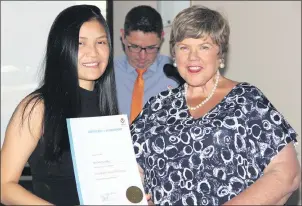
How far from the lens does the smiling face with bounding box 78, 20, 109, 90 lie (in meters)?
2.33

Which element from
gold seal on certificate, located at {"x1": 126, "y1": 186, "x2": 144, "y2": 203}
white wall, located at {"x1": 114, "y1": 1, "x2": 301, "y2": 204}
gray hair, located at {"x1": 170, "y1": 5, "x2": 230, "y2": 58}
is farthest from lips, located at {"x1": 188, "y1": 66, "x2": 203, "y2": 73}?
white wall, located at {"x1": 114, "y1": 1, "x2": 301, "y2": 204}

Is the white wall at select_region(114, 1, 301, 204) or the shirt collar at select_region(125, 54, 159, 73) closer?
the shirt collar at select_region(125, 54, 159, 73)

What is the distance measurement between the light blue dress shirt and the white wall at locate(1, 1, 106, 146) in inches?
29.9

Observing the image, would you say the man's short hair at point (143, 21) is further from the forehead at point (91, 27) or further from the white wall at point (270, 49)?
the forehead at point (91, 27)

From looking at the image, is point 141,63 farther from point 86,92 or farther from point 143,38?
point 86,92

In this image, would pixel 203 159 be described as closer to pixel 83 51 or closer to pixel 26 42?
pixel 83 51

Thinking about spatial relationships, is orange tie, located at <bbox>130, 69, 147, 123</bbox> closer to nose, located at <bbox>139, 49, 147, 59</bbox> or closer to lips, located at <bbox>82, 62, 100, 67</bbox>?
nose, located at <bbox>139, 49, 147, 59</bbox>

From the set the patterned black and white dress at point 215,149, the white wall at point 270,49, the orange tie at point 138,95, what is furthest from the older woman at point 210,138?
the white wall at point 270,49

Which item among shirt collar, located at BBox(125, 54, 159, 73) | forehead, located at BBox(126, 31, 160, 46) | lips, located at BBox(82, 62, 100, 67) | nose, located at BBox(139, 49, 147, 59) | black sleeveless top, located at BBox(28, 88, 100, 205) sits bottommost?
black sleeveless top, located at BBox(28, 88, 100, 205)

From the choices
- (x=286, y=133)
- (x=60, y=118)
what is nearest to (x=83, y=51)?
(x=60, y=118)

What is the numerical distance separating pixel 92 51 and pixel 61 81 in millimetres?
181

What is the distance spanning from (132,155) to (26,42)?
268 cm

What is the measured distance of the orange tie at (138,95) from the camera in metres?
4.01

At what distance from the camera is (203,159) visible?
2.23 meters
